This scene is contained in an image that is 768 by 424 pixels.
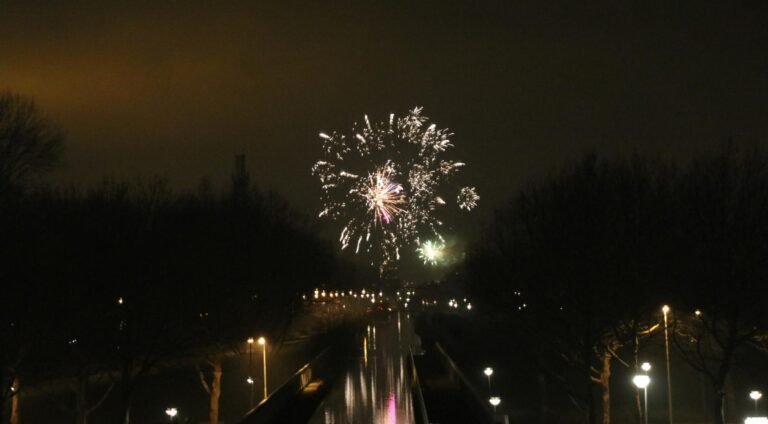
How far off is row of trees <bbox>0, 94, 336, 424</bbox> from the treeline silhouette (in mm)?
48

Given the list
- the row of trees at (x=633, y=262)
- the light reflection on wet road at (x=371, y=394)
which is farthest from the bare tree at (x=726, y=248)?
the light reflection on wet road at (x=371, y=394)

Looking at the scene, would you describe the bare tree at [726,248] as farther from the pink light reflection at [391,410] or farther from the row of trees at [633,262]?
the pink light reflection at [391,410]

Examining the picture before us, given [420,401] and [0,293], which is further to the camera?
[420,401]

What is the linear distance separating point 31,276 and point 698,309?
63.3 feet

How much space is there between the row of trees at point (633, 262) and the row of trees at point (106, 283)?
532 inches

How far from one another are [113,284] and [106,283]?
43cm

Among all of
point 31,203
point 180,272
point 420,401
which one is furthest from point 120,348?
point 420,401

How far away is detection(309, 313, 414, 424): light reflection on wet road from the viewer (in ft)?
130

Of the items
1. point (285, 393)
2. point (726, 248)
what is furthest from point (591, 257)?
point (285, 393)

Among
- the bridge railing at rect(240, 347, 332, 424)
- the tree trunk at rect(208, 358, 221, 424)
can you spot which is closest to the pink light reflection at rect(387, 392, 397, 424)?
the bridge railing at rect(240, 347, 332, 424)

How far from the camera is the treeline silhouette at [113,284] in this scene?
22.2m

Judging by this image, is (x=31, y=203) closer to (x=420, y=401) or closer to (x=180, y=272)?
(x=180, y=272)

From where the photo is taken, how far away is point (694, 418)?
4000cm

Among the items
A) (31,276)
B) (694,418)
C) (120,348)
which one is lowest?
(694,418)
